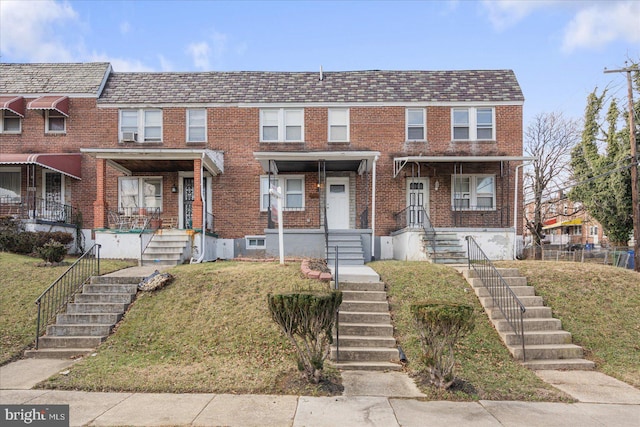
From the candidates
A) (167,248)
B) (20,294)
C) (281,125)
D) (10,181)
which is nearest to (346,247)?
(167,248)

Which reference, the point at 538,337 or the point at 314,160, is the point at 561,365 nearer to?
the point at 538,337

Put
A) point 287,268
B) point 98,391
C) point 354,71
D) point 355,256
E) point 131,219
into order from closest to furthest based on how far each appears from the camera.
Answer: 1. point 98,391
2. point 287,268
3. point 355,256
4. point 131,219
5. point 354,71

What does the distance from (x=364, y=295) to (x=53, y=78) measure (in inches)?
645

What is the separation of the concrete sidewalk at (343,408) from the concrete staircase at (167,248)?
6937mm

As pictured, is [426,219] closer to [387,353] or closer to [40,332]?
[387,353]

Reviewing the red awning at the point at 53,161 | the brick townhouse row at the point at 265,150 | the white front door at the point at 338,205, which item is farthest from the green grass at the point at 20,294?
the white front door at the point at 338,205

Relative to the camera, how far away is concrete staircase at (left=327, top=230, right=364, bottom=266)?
45.8ft

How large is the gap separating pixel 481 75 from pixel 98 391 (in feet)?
58.3

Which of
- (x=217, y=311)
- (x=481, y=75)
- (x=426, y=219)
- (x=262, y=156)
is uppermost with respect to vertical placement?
(x=481, y=75)

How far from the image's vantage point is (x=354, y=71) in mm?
19141

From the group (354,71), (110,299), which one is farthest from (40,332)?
(354,71)

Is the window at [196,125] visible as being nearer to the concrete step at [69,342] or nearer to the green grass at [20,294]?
the green grass at [20,294]

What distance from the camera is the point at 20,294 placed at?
10.2 meters

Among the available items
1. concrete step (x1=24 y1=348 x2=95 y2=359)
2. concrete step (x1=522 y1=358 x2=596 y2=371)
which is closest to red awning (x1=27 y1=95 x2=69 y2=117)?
concrete step (x1=24 y1=348 x2=95 y2=359)
